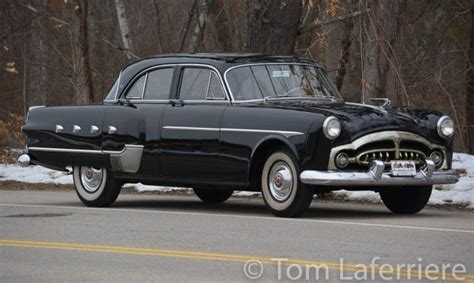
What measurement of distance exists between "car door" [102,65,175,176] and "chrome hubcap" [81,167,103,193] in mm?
453

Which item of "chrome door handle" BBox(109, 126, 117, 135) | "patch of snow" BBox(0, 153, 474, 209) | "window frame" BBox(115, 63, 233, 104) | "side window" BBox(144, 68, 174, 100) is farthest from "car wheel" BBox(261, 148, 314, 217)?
"patch of snow" BBox(0, 153, 474, 209)

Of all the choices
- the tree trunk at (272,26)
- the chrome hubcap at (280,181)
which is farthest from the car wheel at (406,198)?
the tree trunk at (272,26)

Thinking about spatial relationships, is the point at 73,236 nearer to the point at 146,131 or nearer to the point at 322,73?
the point at 146,131

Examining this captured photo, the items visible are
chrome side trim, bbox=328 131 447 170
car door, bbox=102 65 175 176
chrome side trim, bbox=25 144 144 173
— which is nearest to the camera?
chrome side trim, bbox=328 131 447 170

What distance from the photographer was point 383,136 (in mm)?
12547

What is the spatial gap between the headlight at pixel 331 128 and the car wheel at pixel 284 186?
47 centimetres

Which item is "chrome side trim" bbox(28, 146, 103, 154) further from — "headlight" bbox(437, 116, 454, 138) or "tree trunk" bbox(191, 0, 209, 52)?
"tree trunk" bbox(191, 0, 209, 52)

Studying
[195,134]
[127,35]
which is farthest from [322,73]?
[127,35]

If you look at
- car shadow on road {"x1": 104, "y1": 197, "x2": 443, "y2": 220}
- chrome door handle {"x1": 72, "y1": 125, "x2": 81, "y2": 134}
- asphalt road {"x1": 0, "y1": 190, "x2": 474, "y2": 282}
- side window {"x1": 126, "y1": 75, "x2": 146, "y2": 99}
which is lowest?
car shadow on road {"x1": 104, "y1": 197, "x2": 443, "y2": 220}

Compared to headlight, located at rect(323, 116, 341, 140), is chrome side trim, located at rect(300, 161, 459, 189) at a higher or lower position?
lower

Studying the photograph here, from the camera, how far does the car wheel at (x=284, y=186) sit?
12.5m

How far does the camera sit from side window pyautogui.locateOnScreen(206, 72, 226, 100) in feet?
45.3

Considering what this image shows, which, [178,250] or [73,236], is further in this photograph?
[73,236]

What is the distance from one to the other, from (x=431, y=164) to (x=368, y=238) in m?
2.39
